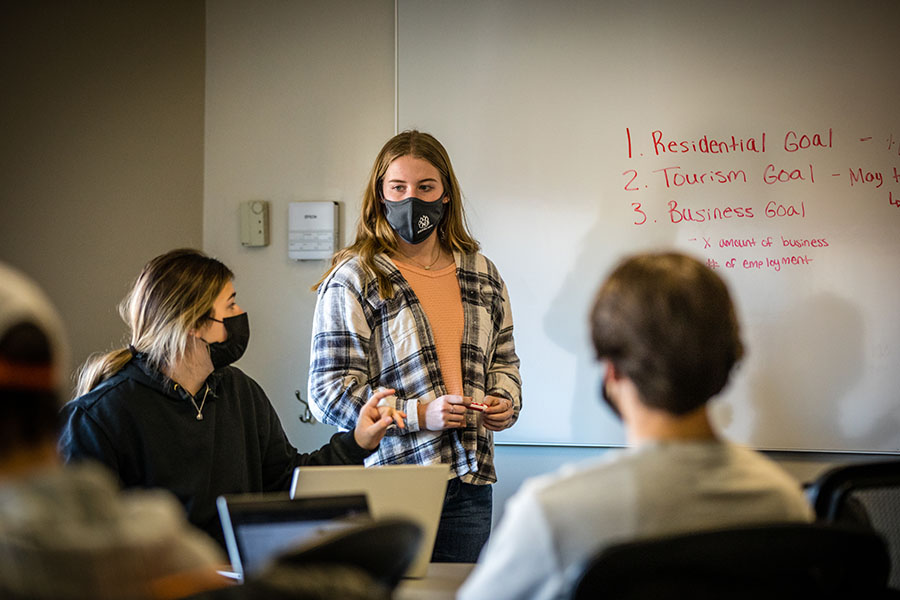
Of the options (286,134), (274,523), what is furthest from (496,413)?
(286,134)

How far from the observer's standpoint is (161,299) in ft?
6.59

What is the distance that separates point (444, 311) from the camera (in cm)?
242

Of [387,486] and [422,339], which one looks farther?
[422,339]

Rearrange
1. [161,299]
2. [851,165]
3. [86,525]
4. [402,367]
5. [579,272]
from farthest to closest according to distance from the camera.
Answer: [579,272], [851,165], [402,367], [161,299], [86,525]

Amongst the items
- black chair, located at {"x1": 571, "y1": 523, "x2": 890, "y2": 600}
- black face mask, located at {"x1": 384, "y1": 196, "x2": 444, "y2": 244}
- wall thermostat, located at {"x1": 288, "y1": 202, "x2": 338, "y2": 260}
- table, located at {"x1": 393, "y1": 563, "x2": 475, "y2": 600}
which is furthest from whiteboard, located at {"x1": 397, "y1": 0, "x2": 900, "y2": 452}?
black chair, located at {"x1": 571, "y1": 523, "x2": 890, "y2": 600}

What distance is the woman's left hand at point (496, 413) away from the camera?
2.33m

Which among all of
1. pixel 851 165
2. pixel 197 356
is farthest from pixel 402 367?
pixel 851 165

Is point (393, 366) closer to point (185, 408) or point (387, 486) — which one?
point (185, 408)

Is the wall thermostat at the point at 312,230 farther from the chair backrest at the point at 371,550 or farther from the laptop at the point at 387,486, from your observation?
the chair backrest at the point at 371,550

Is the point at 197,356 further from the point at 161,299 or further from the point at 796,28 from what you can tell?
the point at 796,28

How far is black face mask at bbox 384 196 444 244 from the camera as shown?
241 cm

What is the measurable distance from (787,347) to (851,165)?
61 cm

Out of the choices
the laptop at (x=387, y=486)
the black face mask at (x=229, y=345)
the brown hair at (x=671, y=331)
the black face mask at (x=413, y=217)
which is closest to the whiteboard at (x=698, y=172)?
the black face mask at (x=413, y=217)

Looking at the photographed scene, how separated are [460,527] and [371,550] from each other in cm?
147
